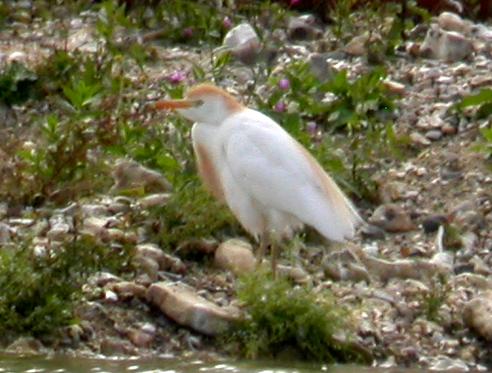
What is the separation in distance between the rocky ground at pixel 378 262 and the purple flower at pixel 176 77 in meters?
0.34

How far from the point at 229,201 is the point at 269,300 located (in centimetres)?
123

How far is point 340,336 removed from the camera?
8477 millimetres

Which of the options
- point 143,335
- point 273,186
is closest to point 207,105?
point 273,186

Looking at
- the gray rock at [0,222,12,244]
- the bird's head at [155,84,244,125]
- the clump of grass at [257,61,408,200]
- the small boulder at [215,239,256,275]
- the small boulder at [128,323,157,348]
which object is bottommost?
the small boulder at [128,323,157,348]

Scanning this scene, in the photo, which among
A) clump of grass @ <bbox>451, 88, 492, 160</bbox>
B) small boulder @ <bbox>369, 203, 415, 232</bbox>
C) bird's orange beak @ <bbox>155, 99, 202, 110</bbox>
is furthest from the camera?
clump of grass @ <bbox>451, 88, 492, 160</bbox>

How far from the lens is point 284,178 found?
9461mm

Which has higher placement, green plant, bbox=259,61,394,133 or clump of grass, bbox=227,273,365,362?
green plant, bbox=259,61,394,133

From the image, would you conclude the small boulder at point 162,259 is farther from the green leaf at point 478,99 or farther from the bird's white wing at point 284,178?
the green leaf at point 478,99

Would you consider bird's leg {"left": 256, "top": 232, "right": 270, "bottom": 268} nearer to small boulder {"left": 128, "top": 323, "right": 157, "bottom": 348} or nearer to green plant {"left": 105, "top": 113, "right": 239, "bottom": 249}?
green plant {"left": 105, "top": 113, "right": 239, "bottom": 249}

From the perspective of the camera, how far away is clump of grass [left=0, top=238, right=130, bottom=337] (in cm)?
842

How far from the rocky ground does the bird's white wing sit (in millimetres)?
293

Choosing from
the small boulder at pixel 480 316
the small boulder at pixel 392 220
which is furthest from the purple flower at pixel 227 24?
the small boulder at pixel 480 316

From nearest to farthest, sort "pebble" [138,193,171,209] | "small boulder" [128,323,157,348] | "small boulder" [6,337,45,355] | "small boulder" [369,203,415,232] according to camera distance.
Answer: "small boulder" [6,337,45,355] → "small boulder" [128,323,157,348] → "pebble" [138,193,171,209] → "small boulder" [369,203,415,232]

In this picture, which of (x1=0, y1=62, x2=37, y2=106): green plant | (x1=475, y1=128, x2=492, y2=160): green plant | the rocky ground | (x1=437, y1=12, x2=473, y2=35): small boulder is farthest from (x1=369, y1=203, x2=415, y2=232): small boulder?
(x1=437, y1=12, x2=473, y2=35): small boulder
